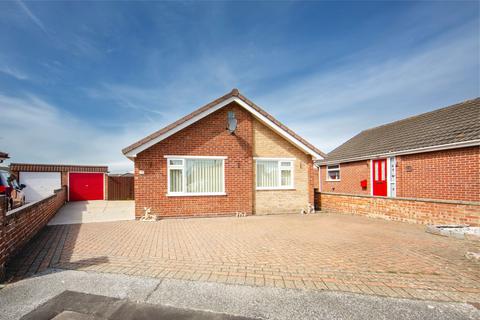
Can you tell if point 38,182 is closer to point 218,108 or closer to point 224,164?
point 224,164

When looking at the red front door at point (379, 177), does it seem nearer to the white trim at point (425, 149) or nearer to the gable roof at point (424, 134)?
the white trim at point (425, 149)

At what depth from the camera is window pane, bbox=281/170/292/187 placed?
11719 millimetres

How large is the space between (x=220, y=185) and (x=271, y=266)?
21.0ft

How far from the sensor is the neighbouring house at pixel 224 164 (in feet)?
32.6

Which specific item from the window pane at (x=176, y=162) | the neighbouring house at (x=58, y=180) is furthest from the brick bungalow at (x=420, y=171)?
the neighbouring house at (x=58, y=180)

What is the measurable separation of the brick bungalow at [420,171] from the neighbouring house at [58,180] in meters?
18.1

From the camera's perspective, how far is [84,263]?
4.73 metres

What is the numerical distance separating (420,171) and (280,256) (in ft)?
32.7

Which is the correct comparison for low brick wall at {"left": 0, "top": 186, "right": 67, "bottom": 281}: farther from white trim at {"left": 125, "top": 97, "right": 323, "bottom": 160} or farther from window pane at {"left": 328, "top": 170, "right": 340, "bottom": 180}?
window pane at {"left": 328, "top": 170, "right": 340, "bottom": 180}

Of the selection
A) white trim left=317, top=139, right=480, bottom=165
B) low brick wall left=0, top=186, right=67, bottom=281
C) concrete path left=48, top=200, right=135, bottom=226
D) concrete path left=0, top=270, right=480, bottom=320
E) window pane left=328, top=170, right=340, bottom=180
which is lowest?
concrete path left=48, top=200, right=135, bottom=226

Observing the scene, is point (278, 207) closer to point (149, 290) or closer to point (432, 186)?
point (432, 186)

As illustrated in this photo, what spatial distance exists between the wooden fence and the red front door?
17861mm

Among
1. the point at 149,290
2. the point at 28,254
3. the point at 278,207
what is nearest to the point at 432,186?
the point at 278,207

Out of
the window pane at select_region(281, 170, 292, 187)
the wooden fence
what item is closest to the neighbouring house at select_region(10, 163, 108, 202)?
the wooden fence
